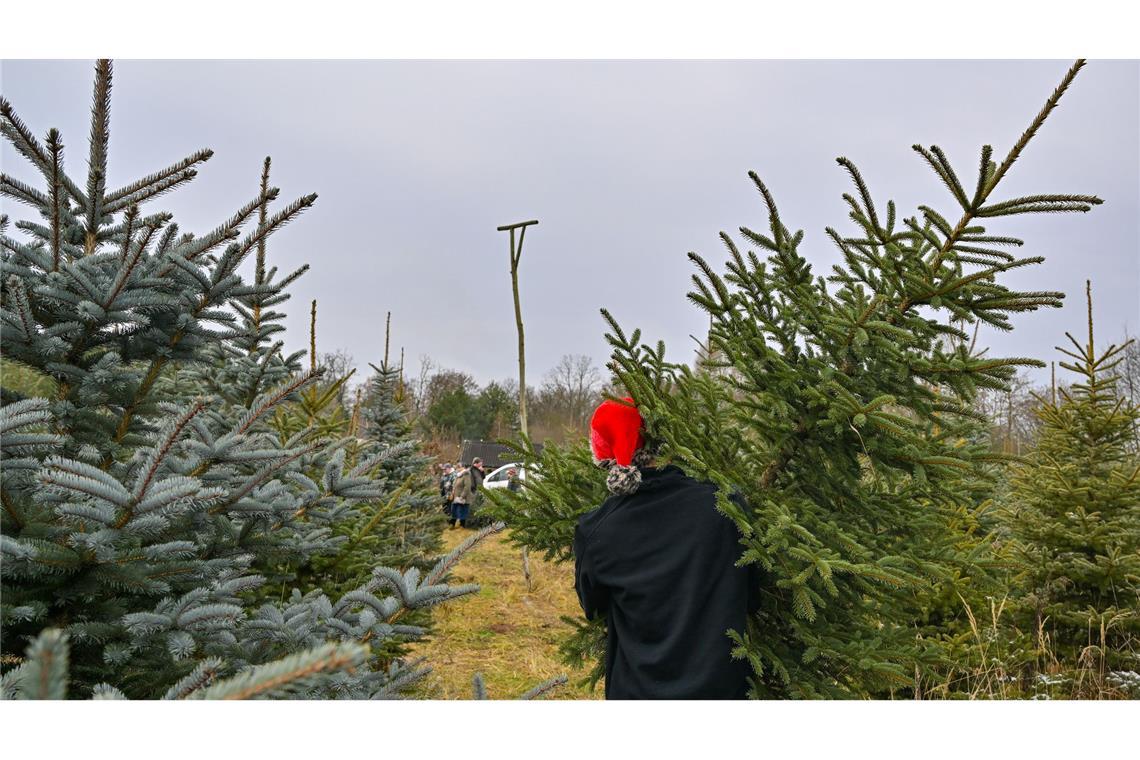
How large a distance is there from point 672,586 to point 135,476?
1824 millimetres

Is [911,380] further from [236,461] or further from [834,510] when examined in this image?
[236,461]

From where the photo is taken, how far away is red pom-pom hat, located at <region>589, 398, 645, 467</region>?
2594 mm

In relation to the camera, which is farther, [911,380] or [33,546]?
[911,380]

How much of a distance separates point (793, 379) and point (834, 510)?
2.16 ft

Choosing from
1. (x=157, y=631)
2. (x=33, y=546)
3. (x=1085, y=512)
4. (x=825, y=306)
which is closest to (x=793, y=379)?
(x=825, y=306)

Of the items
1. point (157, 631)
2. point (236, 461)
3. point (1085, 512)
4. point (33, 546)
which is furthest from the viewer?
point (1085, 512)

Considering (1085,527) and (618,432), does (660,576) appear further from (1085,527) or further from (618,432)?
(1085,527)

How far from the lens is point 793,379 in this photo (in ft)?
8.08

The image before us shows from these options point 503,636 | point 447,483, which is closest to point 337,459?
point 503,636

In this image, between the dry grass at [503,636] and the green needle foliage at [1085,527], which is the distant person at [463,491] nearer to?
the dry grass at [503,636]

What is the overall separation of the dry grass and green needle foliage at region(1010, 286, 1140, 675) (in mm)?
3851

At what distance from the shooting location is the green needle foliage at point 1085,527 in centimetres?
501

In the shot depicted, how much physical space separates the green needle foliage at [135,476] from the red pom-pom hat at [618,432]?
0.60 meters

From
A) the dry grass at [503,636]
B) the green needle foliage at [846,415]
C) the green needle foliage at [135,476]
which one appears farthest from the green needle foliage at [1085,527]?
the green needle foliage at [135,476]
